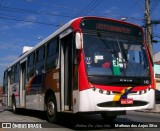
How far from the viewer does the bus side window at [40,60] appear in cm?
1345

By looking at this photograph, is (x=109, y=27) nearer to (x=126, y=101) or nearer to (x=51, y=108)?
(x=126, y=101)

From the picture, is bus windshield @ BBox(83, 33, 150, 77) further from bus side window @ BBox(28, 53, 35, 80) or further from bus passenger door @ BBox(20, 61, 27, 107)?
bus passenger door @ BBox(20, 61, 27, 107)

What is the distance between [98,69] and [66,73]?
1446mm

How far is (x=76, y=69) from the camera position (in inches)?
395

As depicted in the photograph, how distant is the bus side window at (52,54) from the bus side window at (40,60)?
68 centimetres

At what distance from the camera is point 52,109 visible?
468 inches

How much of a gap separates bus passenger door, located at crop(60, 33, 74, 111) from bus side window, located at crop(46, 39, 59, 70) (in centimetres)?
56

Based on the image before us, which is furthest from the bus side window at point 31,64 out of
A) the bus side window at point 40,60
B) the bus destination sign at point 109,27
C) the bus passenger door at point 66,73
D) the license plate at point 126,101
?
the license plate at point 126,101

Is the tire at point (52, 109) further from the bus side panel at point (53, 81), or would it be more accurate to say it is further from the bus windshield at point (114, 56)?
the bus windshield at point (114, 56)

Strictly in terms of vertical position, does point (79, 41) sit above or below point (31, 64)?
above

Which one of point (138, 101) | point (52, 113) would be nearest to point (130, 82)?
point (138, 101)

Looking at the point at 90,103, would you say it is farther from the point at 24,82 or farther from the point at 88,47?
the point at 24,82

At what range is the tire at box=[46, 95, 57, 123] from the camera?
460 inches

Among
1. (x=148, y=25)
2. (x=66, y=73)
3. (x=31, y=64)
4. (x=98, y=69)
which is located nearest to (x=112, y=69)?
(x=98, y=69)
